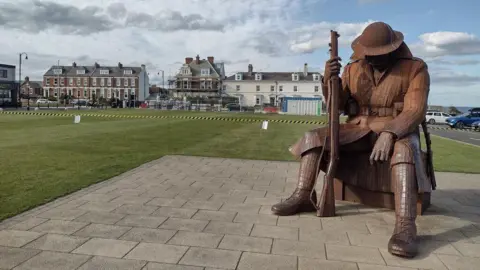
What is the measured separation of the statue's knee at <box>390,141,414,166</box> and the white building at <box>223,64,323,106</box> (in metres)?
93.0

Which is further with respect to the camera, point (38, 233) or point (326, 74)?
point (326, 74)

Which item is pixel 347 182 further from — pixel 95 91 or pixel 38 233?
pixel 95 91

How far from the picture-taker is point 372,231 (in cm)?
497

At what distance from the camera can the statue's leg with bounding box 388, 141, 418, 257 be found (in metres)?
4.33

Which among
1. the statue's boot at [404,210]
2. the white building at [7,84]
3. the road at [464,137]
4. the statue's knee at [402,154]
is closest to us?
the statue's boot at [404,210]

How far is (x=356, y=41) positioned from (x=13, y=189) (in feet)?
19.2

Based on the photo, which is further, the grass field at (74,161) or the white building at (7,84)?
the white building at (7,84)

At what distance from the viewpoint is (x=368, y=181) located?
19.4 feet

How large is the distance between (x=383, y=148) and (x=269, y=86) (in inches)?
3779

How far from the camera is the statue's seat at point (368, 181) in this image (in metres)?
5.76

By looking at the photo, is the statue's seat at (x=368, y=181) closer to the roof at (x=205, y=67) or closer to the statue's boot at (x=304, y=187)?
the statue's boot at (x=304, y=187)

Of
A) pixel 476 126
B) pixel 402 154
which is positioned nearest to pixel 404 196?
pixel 402 154

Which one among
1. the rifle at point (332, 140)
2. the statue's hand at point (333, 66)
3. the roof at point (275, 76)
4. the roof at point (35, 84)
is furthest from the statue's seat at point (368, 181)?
the roof at point (35, 84)

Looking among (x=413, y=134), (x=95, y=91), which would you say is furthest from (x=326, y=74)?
(x=95, y=91)
